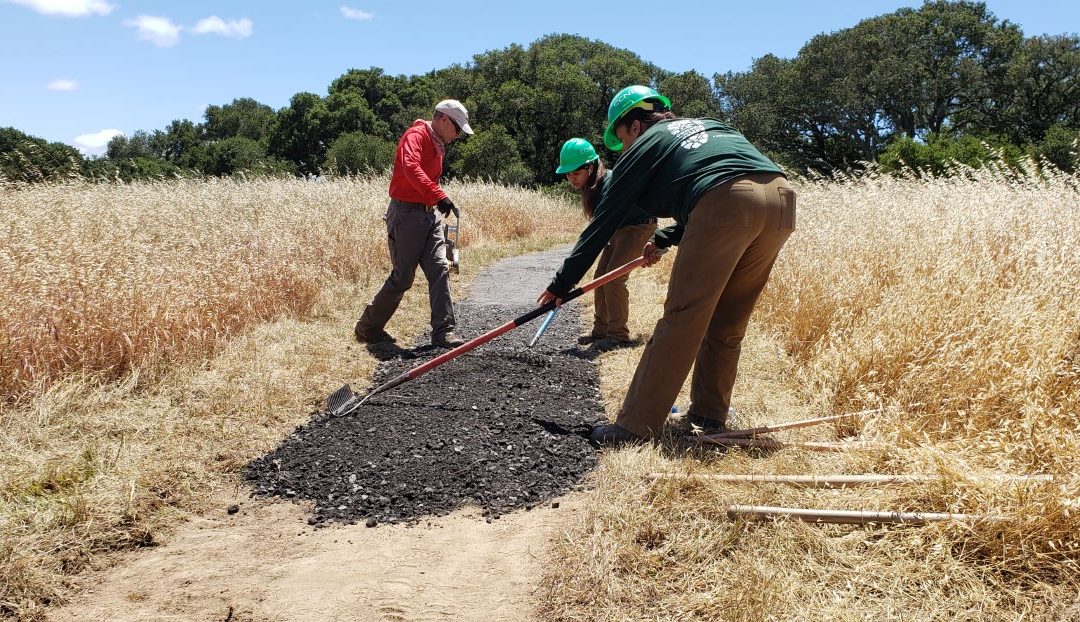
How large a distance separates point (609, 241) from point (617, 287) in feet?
1.46

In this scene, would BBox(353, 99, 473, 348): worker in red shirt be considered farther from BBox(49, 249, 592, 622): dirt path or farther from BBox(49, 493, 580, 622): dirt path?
BBox(49, 493, 580, 622): dirt path

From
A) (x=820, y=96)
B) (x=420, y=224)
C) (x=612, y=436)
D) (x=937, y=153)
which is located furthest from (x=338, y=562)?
(x=820, y=96)

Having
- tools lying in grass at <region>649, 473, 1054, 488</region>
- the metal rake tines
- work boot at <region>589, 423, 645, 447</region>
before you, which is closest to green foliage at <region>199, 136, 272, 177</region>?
the metal rake tines

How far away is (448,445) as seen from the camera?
378cm

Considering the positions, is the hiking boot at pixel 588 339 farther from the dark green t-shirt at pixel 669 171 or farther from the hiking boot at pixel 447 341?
the dark green t-shirt at pixel 669 171

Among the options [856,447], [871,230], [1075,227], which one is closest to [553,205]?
[871,230]

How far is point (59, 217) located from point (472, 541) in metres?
5.75

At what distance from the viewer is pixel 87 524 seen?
278cm

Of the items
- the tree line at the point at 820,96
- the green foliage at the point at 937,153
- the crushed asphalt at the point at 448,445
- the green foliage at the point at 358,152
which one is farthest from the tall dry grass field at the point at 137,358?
the green foliage at the point at 358,152

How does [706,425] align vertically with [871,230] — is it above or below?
below

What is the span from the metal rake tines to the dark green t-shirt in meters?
1.72

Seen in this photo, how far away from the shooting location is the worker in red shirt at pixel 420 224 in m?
5.78

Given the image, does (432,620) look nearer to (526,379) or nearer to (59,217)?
(526,379)

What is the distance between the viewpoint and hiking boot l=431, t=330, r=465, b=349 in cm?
603
